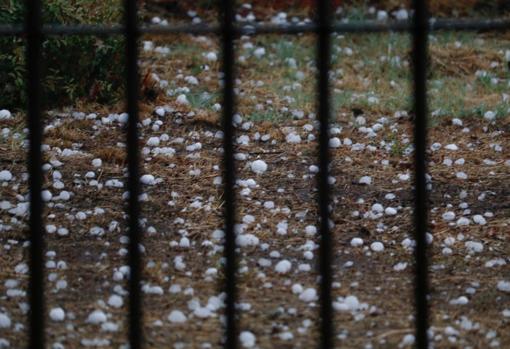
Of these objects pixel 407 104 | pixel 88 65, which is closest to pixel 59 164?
pixel 88 65

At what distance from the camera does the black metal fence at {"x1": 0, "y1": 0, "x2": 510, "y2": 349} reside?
2.16m

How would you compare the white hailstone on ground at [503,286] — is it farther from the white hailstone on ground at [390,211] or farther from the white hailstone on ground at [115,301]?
the white hailstone on ground at [115,301]

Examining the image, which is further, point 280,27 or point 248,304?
point 248,304

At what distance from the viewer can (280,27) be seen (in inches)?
84.2

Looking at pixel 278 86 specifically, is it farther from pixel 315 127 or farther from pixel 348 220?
pixel 348 220

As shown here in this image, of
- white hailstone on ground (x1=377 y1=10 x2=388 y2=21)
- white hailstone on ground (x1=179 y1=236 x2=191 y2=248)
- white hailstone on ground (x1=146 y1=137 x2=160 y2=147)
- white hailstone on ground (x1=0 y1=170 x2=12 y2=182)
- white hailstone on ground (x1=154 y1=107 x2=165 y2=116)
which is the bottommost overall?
white hailstone on ground (x1=179 y1=236 x2=191 y2=248)

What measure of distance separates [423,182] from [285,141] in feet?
8.60

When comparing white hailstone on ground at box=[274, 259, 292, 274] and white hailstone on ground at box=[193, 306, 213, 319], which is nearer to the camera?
white hailstone on ground at box=[193, 306, 213, 319]

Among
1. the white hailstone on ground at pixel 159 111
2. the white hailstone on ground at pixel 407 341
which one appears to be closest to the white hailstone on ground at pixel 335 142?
the white hailstone on ground at pixel 159 111

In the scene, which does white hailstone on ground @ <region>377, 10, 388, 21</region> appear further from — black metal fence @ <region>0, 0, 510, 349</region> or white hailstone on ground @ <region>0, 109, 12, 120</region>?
black metal fence @ <region>0, 0, 510, 349</region>

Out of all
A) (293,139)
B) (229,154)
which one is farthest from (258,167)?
(229,154)

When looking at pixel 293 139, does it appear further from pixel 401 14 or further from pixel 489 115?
pixel 401 14

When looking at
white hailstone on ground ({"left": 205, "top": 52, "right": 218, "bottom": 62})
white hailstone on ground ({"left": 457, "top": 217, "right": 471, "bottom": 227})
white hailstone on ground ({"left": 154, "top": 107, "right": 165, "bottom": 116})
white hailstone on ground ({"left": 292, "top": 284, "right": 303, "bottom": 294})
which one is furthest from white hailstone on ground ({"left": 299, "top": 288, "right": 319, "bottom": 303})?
white hailstone on ground ({"left": 205, "top": 52, "right": 218, "bottom": 62})

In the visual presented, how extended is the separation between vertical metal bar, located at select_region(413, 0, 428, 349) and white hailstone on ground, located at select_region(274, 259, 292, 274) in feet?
3.58
